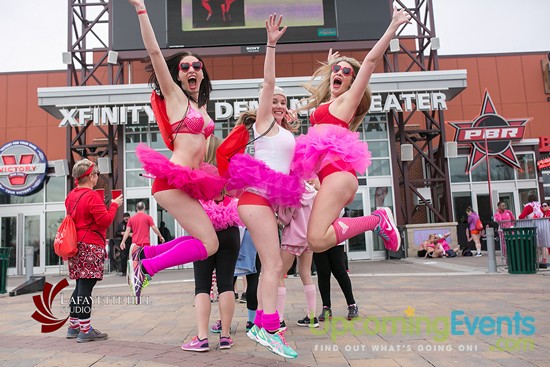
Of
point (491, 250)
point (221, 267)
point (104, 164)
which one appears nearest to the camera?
point (221, 267)

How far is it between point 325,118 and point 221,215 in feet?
3.84

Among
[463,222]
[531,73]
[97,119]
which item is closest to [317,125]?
[97,119]

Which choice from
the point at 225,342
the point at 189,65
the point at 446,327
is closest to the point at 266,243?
the point at 225,342

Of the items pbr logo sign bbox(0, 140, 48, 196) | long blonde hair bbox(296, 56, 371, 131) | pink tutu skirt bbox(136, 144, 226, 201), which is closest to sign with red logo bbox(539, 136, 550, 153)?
long blonde hair bbox(296, 56, 371, 131)

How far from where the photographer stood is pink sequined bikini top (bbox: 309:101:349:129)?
3821 mm

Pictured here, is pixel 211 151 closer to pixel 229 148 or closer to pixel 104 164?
pixel 229 148

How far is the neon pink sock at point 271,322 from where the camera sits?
319 centimetres

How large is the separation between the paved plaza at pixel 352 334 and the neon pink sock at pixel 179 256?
70cm

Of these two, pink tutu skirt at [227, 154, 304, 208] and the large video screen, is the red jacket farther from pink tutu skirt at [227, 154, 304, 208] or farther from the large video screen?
the large video screen

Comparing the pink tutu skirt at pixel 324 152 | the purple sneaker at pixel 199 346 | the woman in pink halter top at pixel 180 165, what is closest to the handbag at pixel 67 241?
the woman in pink halter top at pixel 180 165

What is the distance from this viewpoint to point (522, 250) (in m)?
9.55

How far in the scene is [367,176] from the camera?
57.0 feet

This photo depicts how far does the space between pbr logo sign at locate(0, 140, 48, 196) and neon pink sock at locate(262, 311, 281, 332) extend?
16.9 metres

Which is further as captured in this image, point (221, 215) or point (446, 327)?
point (446, 327)
